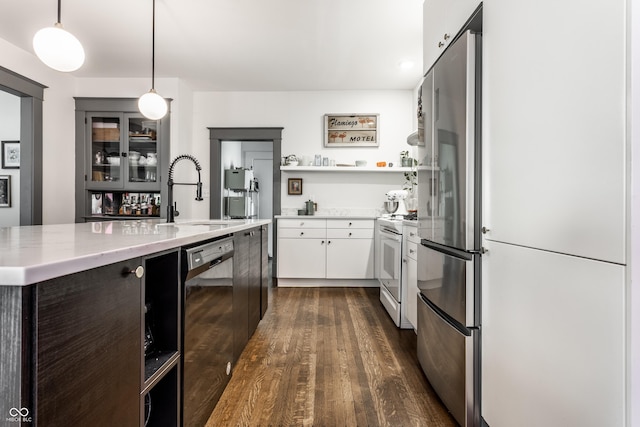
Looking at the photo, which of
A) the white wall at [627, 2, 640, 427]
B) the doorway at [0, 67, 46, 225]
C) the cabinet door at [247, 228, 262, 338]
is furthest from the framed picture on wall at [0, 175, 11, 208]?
the white wall at [627, 2, 640, 427]

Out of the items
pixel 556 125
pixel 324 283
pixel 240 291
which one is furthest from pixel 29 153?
pixel 556 125

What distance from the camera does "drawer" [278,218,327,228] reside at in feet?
13.3

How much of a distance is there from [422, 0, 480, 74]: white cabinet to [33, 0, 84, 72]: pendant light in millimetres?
1859

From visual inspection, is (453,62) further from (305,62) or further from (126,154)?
(126,154)

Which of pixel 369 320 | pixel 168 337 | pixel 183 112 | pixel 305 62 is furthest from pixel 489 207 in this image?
pixel 183 112

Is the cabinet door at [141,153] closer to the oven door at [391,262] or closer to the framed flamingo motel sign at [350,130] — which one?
the framed flamingo motel sign at [350,130]

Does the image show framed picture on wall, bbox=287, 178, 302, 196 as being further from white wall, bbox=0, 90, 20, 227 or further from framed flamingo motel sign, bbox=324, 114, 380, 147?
Answer: white wall, bbox=0, 90, 20, 227

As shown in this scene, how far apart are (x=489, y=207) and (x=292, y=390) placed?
134cm

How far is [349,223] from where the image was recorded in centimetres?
408

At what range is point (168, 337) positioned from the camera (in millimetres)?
1110

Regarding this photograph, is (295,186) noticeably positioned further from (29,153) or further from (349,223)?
(29,153)

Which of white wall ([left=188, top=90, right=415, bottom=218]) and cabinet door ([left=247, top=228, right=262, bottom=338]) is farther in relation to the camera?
→ white wall ([left=188, top=90, right=415, bottom=218])

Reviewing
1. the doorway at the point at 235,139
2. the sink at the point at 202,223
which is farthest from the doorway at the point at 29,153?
the sink at the point at 202,223

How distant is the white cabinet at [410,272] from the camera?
2.36m
